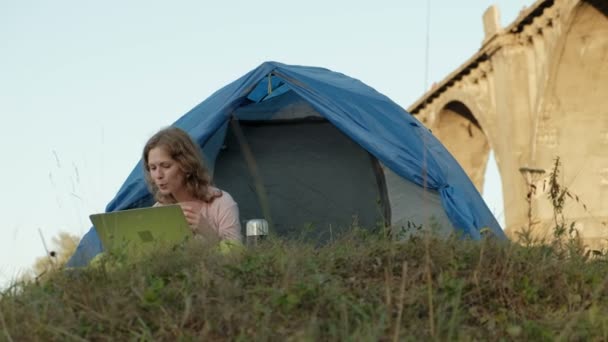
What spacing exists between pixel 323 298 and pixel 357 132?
3.02m

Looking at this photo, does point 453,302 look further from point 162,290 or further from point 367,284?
point 162,290

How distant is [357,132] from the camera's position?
585 centimetres

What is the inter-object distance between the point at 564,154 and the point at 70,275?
1672 centimetres

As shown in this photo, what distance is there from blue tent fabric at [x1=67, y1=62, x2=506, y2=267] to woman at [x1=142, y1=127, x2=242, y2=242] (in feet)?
3.35

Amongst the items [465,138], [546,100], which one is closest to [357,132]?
[546,100]

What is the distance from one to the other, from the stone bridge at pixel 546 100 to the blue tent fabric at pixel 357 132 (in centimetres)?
985

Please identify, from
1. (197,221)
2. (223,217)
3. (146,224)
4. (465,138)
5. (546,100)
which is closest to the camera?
(146,224)

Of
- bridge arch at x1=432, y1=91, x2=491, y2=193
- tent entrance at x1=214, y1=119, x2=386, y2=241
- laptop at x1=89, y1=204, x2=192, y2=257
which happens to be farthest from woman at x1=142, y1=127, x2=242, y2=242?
bridge arch at x1=432, y1=91, x2=491, y2=193

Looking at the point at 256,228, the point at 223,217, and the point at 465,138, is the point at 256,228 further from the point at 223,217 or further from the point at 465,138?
the point at 465,138

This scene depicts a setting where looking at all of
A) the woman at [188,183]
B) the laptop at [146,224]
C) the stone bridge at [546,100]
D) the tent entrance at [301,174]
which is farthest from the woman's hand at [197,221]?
the stone bridge at [546,100]

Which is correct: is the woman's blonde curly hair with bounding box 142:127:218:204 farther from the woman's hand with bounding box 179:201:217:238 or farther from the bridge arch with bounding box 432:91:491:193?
the bridge arch with bounding box 432:91:491:193

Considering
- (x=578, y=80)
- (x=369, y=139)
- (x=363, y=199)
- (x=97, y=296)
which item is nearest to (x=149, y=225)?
(x=97, y=296)

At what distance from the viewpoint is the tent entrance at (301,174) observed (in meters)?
6.48

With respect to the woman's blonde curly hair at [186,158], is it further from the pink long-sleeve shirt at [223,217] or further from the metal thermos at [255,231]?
the metal thermos at [255,231]
